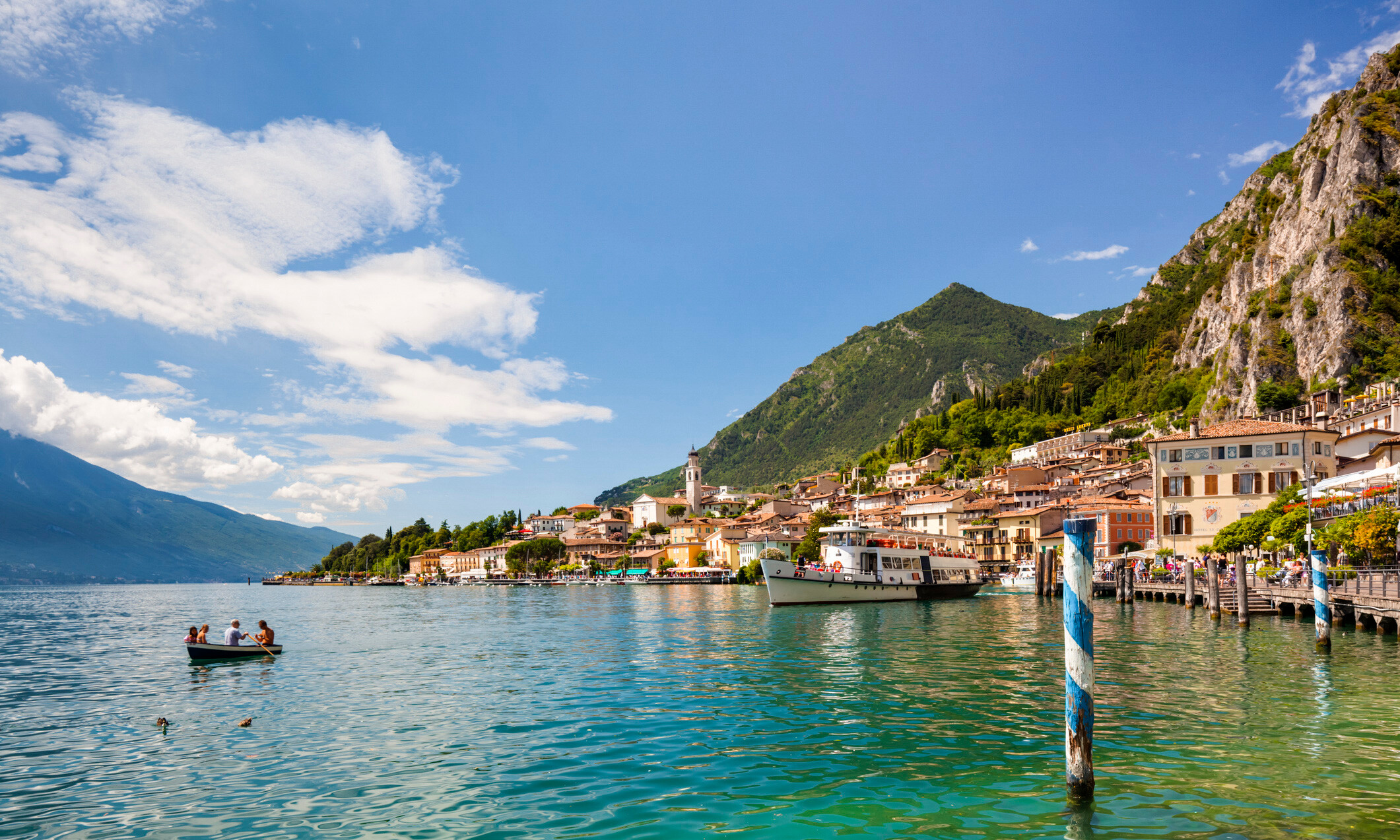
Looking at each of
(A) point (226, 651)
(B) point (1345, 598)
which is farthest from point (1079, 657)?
(A) point (226, 651)

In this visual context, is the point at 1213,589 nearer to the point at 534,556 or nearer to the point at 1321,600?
the point at 1321,600

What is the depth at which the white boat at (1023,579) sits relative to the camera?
266 feet

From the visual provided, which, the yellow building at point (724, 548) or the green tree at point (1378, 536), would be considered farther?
the yellow building at point (724, 548)

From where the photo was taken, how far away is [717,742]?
46.5ft

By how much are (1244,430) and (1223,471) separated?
3.24 metres

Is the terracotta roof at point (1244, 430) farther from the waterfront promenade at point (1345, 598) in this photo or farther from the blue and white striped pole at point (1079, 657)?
the blue and white striped pole at point (1079, 657)

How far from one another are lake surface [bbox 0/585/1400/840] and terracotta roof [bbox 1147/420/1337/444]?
95.9ft

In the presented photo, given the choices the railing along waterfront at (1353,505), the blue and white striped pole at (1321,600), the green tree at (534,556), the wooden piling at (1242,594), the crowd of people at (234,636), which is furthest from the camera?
the green tree at (534,556)

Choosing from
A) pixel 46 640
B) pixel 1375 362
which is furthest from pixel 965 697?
pixel 1375 362

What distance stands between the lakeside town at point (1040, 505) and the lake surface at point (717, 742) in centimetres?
1862

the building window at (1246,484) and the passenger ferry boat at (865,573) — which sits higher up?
the building window at (1246,484)

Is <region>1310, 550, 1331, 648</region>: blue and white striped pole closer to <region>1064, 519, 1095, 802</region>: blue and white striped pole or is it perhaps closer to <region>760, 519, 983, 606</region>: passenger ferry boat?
<region>1064, 519, 1095, 802</region>: blue and white striped pole

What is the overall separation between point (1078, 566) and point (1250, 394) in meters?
102

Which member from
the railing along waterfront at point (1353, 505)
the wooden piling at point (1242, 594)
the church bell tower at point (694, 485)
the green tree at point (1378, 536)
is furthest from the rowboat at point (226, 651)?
the church bell tower at point (694, 485)
